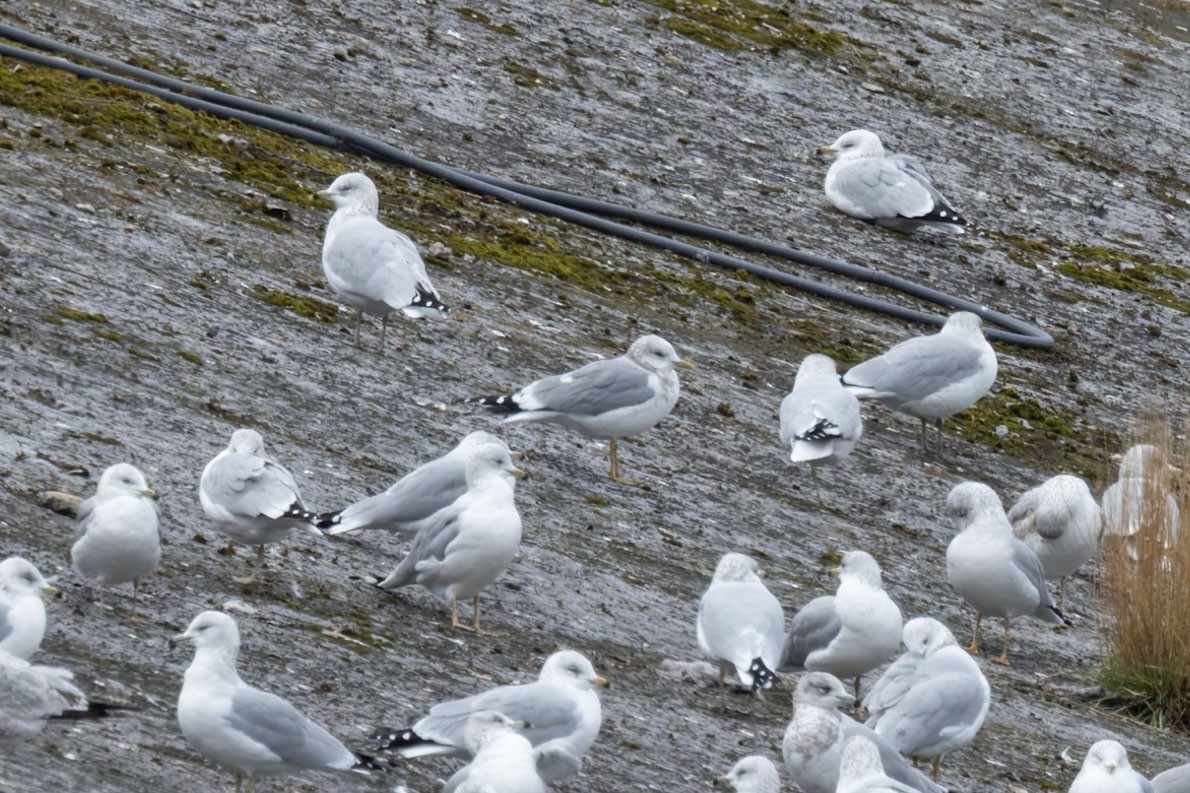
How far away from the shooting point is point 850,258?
11664 millimetres

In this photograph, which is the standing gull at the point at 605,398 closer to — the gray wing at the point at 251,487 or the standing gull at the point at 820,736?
the gray wing at the point at 251,487

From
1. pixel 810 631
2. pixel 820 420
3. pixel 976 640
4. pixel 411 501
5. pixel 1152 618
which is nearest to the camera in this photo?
pixel 810 631

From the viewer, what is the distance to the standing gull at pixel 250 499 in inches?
253

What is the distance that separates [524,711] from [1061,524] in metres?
3.55

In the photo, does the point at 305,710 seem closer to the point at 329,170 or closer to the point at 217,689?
the point at 217,689

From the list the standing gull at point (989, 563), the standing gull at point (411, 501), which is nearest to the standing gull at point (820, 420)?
the standing gull at point (989, 563)

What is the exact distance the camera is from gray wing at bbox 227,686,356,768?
202 inches

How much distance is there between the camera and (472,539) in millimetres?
6652

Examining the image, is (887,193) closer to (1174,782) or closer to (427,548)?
(427,548)

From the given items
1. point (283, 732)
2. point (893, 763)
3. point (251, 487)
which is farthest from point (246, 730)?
point (893, 763)

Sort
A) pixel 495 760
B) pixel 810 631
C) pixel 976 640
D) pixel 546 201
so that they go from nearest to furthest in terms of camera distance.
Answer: pixel 495 760
pixel 810 631
pixel 976 640
pixel 546 201

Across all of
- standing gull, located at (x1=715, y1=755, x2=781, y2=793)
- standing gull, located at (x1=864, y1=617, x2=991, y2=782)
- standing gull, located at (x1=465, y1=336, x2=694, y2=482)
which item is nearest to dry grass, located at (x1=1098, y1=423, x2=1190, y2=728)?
standing gull, located at (x1=864, y1=617, x2=991, y2=782)

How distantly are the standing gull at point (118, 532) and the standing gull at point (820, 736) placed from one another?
1970mm

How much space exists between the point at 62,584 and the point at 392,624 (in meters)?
1.07
